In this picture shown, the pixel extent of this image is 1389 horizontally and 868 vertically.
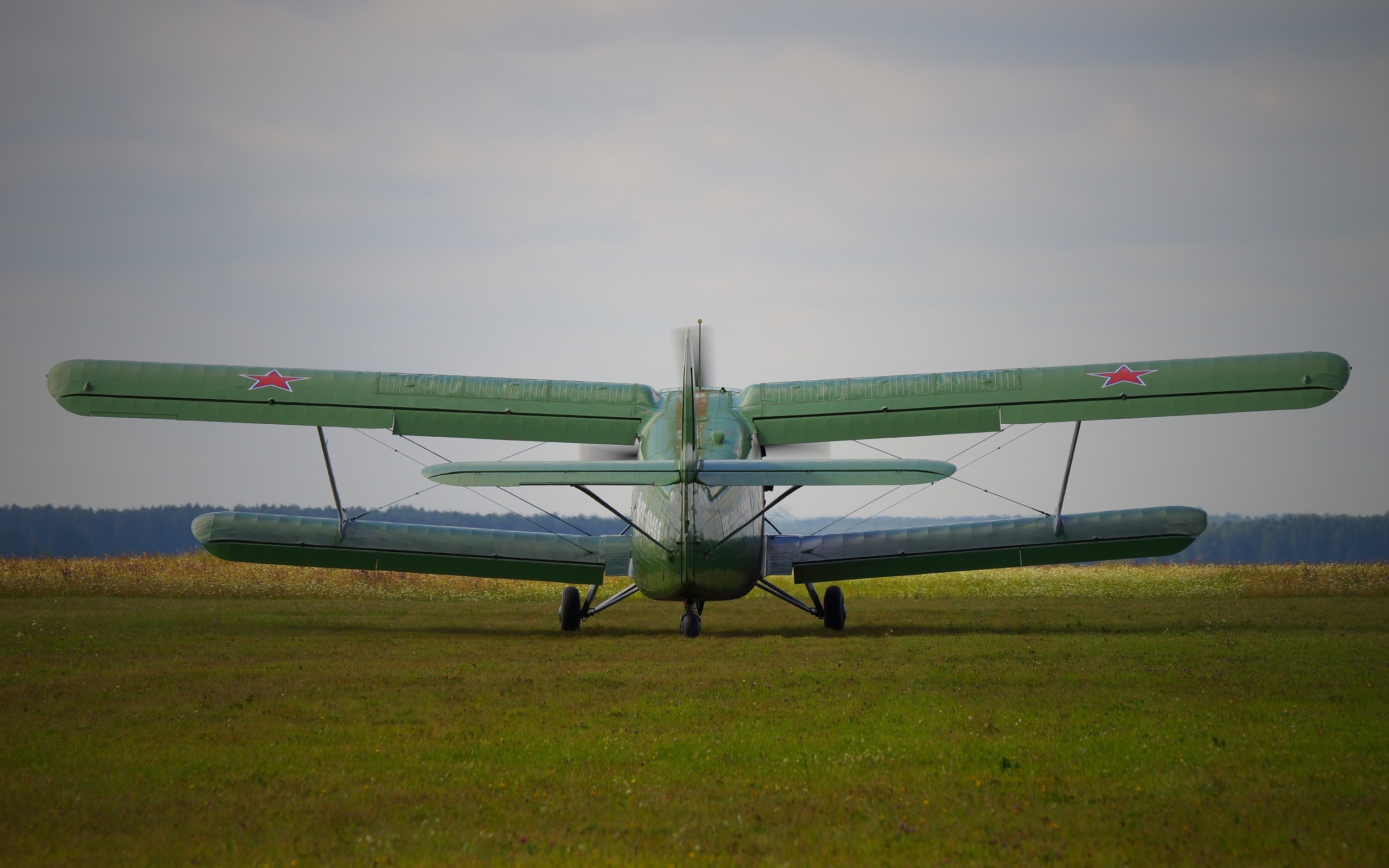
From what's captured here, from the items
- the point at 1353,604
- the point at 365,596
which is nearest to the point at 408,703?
the point at 365,596

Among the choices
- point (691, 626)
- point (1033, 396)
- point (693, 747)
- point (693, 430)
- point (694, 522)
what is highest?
point (1033, 396)


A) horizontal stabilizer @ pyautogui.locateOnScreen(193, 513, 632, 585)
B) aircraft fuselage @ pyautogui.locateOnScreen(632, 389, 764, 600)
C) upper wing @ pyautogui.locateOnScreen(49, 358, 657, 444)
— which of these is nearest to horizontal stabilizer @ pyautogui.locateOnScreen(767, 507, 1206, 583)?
aircraft fuselage @ pyautogui.locateOnScreen(632, 389, 764, 600)

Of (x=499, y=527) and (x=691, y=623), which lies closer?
(x=691, y=623)

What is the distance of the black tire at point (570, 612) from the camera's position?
56.2ft

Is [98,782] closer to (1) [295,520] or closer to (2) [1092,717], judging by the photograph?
(2) [1092,717]

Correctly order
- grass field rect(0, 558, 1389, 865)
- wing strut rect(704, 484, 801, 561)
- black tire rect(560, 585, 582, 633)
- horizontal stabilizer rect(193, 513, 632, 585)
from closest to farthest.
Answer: grass field rect(0, 558, 1389, 865)
wing strut rect(704, 484, 801, 561)
horizontal stabilizer rect(193, 513, 632, 585)
black tire rect(560, 585, 582, 633)

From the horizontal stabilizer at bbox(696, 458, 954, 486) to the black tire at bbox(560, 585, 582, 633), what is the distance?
5.87 metres

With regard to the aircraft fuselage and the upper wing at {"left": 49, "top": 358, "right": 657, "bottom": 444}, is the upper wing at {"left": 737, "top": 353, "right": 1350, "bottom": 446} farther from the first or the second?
the upper wing at {"left": 49, "top": 358, "right": 657, "bottom": 444}

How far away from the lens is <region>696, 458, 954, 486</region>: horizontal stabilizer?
35.5 ft

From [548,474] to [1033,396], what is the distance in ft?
23.9

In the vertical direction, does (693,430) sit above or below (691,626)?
above

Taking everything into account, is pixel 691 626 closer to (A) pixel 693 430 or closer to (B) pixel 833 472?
(A) pixel 693 430

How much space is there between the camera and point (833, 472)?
37.0ft

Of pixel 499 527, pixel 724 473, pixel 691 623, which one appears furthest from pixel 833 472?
pixel 499 527
